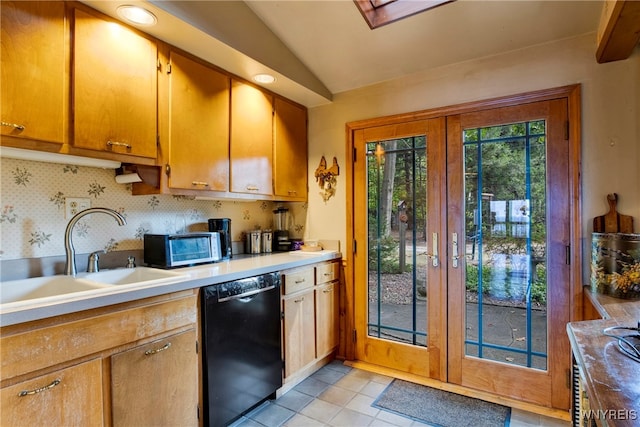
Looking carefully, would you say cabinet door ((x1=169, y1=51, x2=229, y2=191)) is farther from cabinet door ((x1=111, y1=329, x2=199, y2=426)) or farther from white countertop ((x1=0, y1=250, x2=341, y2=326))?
cabinet door ((x1=111, y1=329, x2=199, y2=426))

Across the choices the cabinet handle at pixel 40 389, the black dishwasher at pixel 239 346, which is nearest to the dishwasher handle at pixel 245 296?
the black dishwasher at pixel 239 346

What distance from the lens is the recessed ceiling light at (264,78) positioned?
2387mm

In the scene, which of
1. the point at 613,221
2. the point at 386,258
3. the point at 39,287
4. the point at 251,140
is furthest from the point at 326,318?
the point at 613,221

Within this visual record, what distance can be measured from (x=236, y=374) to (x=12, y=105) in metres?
1.66

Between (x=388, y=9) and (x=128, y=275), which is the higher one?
(x=388, y=9)

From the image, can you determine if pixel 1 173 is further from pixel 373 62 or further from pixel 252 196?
pixel 373 62

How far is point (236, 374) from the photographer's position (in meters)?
1.92

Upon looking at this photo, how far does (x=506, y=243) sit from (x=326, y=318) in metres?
1.44

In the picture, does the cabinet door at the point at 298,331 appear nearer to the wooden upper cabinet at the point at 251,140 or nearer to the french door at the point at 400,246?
the french door at the point at 400,246

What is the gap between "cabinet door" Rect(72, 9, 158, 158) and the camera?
1.58m

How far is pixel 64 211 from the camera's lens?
5.93 ft

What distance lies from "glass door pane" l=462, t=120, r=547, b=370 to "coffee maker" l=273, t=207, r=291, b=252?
1514 mm

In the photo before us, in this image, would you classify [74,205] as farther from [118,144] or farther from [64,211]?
[118,144]

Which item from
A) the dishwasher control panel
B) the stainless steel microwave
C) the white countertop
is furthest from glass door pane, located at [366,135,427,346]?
the stainless steel microwave
